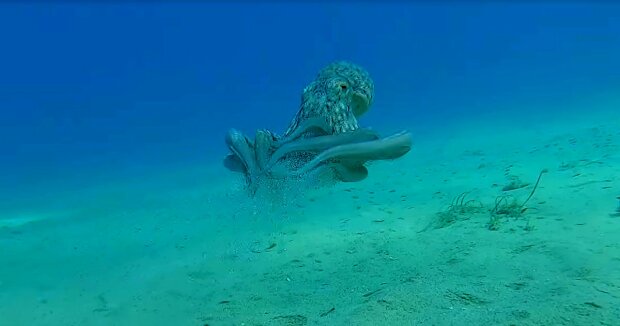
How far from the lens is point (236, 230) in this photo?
25.2ft

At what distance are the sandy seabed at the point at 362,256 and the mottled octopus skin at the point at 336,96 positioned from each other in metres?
0.84

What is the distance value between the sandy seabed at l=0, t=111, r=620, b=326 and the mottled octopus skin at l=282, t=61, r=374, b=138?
840 millimetres

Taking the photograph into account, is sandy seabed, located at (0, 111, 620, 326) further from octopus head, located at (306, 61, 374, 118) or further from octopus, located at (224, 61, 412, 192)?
octopus head, located at (306, 61, 374, 118)

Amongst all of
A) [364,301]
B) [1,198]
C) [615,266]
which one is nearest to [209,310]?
[364,301]

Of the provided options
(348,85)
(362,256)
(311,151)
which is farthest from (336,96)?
(362,256)

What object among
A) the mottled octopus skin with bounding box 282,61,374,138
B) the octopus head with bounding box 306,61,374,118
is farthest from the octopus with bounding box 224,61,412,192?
the octopus head with bounding box 306,61,374,118

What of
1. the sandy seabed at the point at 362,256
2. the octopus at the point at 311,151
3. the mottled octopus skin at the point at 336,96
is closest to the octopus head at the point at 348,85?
the mottled octopus skin at the point at 336,96

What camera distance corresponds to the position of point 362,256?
5.36 metres

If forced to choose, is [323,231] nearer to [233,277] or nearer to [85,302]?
[233,277]

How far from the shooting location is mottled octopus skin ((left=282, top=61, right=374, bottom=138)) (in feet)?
15.3

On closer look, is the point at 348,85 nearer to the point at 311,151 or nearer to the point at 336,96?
the point at 336,96

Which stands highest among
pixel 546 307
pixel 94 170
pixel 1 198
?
pixel 94 170

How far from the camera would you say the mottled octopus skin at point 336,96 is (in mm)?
4672

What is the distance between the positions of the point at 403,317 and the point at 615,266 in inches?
73.8
